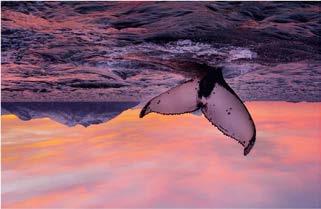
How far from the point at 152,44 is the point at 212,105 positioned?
1766 mm

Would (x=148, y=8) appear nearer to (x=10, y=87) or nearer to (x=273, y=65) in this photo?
(x=273, y=65)

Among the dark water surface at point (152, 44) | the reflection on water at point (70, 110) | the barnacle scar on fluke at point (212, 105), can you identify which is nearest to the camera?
the dark water surface at point (152, 44)

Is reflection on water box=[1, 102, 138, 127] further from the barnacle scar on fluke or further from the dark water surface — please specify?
the barnacle scar on fluke

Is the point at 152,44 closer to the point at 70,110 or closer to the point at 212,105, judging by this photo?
the point at 212,105

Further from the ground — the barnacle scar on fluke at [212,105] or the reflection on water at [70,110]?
the barnacle scar on fluke at [212,105]

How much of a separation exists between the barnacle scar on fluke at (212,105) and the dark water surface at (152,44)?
3.29 feet

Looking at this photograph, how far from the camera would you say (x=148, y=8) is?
5309 millimetres

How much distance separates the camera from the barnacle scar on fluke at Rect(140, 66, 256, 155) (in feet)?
18.7

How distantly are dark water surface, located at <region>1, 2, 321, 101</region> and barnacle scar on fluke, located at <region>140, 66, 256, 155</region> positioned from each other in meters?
1.00

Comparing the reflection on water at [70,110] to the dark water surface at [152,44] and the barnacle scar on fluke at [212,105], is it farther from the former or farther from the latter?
the barnacle scar on fluke at [212,105]

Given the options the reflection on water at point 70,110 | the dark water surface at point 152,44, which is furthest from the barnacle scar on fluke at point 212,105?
the reflection on water at point 70,110

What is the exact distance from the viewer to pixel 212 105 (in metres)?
5.87

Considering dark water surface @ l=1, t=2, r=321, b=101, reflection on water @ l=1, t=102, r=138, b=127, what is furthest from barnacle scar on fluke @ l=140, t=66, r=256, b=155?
reflection on water @ l=1, t=102, r=138, b=127

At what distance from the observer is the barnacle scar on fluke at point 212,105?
5.71 m
